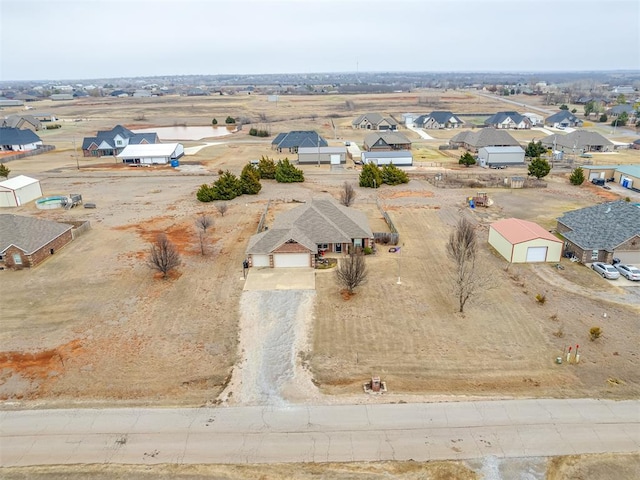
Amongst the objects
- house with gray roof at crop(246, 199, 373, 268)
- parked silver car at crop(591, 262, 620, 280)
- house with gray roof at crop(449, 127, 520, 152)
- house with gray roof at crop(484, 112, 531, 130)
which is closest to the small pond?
house with gray roof at crop(449, 127, 520, 152)

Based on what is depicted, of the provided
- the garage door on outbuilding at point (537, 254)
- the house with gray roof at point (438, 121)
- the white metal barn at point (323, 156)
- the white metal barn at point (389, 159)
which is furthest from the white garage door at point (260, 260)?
the house with gray roof at point (438, 121)

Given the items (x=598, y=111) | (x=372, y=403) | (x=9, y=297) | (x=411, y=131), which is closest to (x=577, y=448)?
(x=372, y=403)

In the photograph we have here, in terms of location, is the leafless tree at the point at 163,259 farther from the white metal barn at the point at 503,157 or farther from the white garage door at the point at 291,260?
the white metal barn at the point at 503,157

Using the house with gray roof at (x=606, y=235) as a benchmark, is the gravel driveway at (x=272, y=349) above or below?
below

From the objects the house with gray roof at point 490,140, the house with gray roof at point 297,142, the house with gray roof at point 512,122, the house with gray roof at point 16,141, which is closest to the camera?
the house with gray roof at point 490,140

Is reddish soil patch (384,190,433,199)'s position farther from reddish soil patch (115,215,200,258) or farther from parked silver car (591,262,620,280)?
reddish soil patch (115,215,200,258)

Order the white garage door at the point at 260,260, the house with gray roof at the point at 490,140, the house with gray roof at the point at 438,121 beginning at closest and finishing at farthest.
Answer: the white garage door at the point at 260,260 < the house with gray roof at the point at 490,140 < the house with gray roof at the point at 438,121

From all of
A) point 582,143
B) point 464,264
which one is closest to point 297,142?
point 582,143

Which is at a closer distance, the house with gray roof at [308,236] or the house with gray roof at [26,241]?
the house with gray roof at [308,236]

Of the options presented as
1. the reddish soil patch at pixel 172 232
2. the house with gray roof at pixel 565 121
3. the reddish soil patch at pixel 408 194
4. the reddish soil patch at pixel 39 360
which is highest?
the house with gray roof at pixel 565 121
